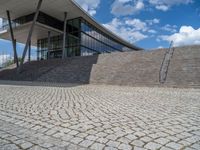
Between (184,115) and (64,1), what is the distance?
28.8 meters

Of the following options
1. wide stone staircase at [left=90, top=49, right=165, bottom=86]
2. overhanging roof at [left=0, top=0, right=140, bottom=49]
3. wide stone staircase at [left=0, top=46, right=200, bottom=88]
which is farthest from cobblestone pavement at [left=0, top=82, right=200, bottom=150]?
overhanging roof at [left=0, top=0, right=140, bottom=49]

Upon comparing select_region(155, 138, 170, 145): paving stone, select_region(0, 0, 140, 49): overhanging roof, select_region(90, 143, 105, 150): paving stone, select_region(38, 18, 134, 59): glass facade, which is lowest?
select_region(90, 143, 105, 150): paving stone

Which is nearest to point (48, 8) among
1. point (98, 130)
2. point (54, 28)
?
point (54, 28)

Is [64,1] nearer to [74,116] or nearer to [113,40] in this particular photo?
[113,40]

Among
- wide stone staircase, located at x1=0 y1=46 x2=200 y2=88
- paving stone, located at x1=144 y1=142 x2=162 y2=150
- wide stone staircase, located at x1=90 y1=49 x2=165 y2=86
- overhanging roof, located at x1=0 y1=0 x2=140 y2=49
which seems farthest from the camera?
overhanging roof, located at x1=0 y1=0 x2=140 y2=49

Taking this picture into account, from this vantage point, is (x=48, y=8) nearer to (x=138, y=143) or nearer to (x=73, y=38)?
(x=73, y=38)

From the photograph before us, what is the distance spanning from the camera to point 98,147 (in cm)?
336

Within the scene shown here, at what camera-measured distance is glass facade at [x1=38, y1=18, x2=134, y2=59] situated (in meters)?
39.4

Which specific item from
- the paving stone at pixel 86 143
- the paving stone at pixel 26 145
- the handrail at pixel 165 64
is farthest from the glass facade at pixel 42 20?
the paving stone at pixel 86 143

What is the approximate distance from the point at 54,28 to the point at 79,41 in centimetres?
501

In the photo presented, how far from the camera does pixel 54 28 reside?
3778 cm

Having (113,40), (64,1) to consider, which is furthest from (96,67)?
(113,40)

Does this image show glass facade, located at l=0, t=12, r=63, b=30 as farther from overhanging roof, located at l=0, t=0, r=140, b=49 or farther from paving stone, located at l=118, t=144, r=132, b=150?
paving stone, located at l=118, t=144, r=132, b=150

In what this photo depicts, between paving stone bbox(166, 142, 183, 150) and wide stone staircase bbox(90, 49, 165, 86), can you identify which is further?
wide stone staircase bbox(90, 49, 165, 86)
